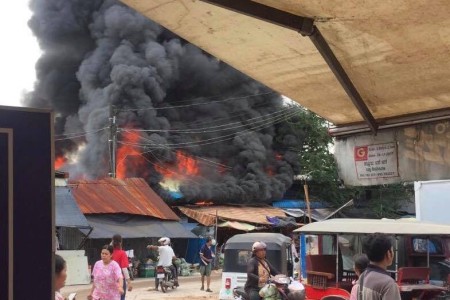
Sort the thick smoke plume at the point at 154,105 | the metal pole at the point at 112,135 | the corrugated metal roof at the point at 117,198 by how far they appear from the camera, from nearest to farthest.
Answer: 1. the corrugated metal roof at the point at 117,198
2. the metal pole at the point at 112,135
3. the thick smoke plume at the point at 154,105

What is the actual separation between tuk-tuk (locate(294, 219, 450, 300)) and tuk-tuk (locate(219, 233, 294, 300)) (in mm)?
1773

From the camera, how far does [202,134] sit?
38844mm

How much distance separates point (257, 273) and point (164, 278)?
982 centimetres

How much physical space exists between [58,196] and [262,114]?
80.8 ft

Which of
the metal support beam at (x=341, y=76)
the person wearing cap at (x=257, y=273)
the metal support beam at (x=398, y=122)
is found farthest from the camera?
the person wearing cap at (x=257, y=273)

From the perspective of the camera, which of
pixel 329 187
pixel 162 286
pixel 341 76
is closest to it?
pixel 341 76

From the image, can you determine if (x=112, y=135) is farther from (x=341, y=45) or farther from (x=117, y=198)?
(x=341, y=45)

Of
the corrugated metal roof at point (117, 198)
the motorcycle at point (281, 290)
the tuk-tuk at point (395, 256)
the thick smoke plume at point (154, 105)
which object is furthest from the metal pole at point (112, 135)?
the motorcycle at point (281, 290)

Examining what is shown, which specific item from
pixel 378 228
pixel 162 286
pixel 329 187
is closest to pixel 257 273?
pixel 378 228

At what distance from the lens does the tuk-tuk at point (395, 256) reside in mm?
9477

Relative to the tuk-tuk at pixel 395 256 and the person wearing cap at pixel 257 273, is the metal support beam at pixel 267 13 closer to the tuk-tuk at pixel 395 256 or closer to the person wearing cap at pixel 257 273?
the person wearing cap at pixel 257 273

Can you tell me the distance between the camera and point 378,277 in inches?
139

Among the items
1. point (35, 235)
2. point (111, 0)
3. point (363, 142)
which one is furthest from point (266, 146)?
point (35, 235)

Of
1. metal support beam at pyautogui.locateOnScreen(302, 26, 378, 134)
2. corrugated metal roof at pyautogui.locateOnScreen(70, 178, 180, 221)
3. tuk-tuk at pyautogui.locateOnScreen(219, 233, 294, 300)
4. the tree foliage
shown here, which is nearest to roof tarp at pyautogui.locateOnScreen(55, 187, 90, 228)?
corrugated metal roof at pyautogui.locateOnScreen(70, 178, 180, 221)
